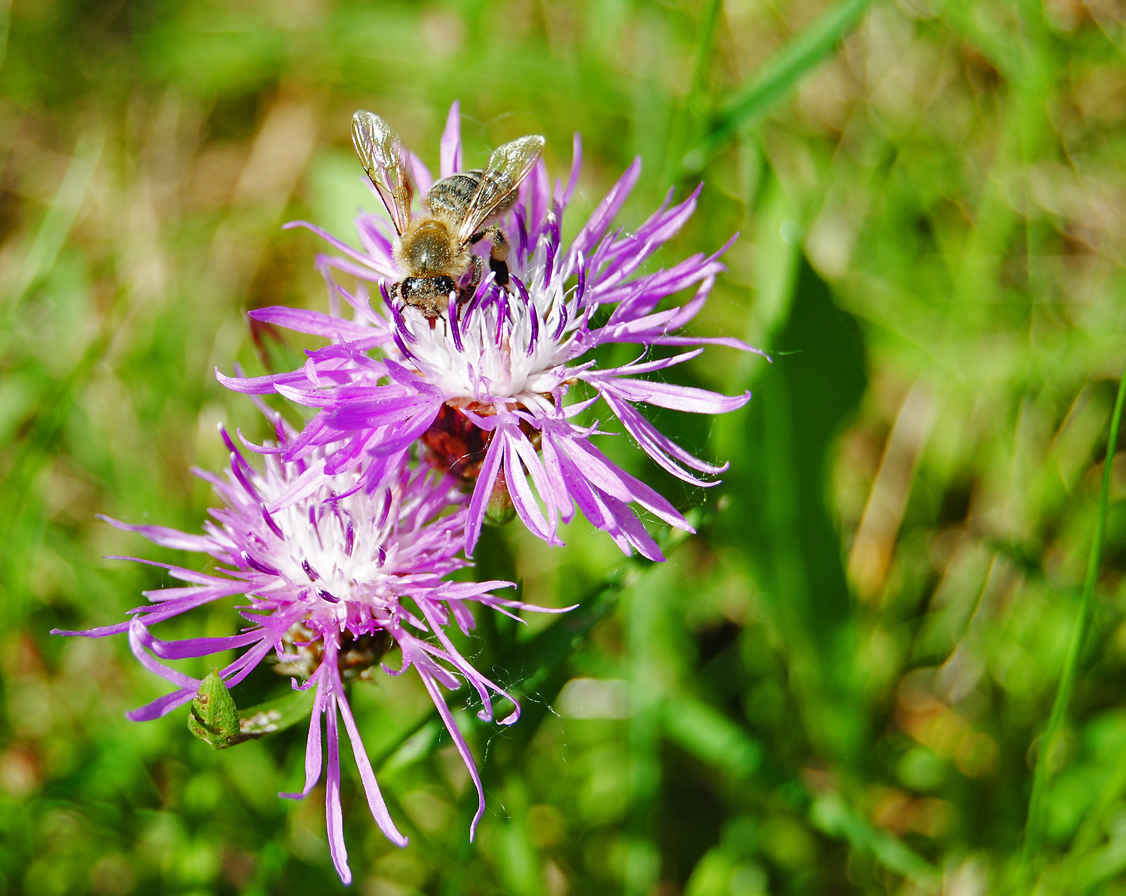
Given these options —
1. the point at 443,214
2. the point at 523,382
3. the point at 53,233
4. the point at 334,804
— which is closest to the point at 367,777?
the point at 334,804

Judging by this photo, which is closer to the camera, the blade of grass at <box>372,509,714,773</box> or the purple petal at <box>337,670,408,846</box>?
the purple petal at <box>337,670,408,846</box>

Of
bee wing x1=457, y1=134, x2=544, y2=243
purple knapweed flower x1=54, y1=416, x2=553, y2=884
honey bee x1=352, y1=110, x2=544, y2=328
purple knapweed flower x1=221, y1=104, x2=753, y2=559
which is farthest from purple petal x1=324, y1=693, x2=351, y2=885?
bee wing x1=457, y1=134, x2=544, y2=243

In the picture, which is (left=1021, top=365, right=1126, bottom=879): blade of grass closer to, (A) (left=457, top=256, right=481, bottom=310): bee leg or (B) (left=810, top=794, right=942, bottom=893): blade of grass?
(B) (left=810, top=794, right=942, bottom=893): blade of grass

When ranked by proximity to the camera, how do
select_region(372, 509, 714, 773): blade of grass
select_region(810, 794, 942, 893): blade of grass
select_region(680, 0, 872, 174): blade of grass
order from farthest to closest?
select_region(680, 0, 872, 174): blade of grass < select_region(810, 794, 942, 893): blade of grass < select_region(372, 509, 714, 773): blade of grass

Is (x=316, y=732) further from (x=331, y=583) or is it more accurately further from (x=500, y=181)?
(x=500, y=181)

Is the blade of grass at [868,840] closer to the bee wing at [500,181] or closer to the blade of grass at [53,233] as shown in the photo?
the bee wing at [500,181]

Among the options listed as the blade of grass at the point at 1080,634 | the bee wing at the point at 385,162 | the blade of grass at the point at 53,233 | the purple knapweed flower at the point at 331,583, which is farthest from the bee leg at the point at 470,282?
the blade of grass at the point at 53,233
